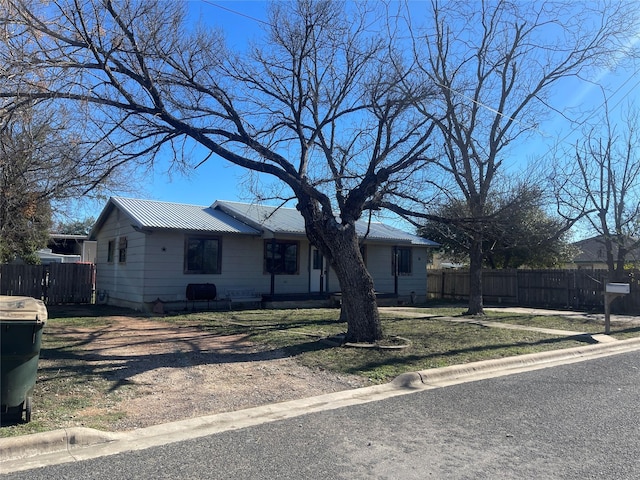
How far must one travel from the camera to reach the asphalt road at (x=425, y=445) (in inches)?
165

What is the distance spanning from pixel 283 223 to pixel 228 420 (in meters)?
14.2

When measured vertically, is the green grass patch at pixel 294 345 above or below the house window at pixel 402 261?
below

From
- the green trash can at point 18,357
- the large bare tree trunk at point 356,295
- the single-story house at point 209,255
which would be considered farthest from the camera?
the single-story house at point 209,255

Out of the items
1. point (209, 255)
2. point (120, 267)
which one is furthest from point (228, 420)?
point (120, 267)

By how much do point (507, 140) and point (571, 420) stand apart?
1194cm

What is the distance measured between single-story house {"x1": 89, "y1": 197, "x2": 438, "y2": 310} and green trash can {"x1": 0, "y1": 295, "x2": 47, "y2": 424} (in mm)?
10604

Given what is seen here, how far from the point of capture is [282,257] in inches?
768

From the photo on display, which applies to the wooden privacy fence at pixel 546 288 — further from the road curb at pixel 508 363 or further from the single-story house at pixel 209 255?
the road curb at pixel 508 363

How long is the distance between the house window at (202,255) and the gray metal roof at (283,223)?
1.74m

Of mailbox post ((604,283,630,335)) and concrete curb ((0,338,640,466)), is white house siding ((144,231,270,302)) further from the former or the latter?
mailbox post ((604,283,630,335))

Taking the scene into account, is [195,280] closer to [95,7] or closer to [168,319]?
[168,319]

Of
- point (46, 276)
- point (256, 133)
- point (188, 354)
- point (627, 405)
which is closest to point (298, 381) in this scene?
point (188, 354)

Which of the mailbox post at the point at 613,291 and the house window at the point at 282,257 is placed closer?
the mailbox post at the point at 613,291

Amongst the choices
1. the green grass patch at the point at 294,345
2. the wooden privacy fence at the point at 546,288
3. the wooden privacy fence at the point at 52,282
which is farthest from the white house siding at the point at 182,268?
the wooden privacy fence at the point at 546,288
